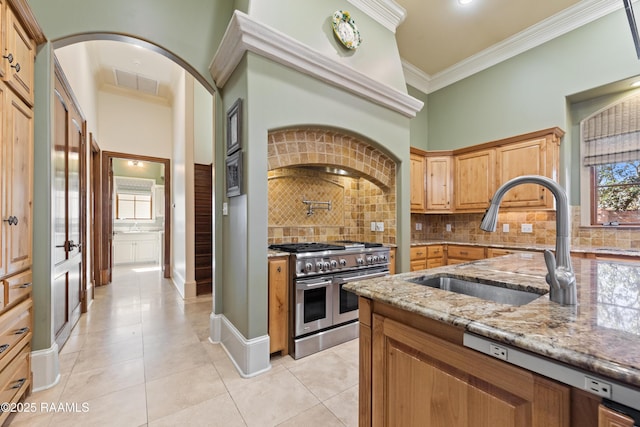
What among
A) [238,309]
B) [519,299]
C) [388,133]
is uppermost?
[388,133]

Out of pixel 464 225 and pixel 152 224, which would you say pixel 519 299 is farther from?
pixel 152 224

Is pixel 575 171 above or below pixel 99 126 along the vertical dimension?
below

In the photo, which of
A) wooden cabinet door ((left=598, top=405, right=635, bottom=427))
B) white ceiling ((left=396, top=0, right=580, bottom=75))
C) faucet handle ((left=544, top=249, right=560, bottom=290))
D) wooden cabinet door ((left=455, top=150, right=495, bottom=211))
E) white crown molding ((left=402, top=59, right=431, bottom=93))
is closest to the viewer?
wooden cabinet door ((left=598, top=405, right=635, bottom=427))

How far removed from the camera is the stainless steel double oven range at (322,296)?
2385 millimetres

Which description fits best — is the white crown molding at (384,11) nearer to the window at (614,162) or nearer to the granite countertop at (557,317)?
the window at (614,162)

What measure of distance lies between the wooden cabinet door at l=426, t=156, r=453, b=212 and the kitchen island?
330 cm

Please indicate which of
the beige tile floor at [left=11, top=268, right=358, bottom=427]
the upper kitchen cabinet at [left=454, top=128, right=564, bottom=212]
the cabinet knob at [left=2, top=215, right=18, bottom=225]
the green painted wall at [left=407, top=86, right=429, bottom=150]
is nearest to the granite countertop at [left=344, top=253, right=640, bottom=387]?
the beige tile floor at [left=11, top=268, right=358, bottom=427]

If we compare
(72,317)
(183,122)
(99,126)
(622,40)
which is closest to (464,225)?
(622,40)

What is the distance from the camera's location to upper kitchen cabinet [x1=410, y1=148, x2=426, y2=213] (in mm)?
4414

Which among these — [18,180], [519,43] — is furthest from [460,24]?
[18,180]

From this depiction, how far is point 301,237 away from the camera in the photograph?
3.31 metres

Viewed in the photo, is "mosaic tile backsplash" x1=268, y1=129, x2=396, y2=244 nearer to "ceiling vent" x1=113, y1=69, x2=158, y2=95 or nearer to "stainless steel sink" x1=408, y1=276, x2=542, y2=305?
"stainless steel sink" x1=408, y1=276, x2=542, y2=305

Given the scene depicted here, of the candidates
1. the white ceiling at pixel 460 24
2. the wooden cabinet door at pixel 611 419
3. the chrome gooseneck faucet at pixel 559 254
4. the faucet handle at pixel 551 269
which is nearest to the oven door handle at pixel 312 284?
the chrome gooseneck faucet at pixel 559 254

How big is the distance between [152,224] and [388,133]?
7737 millimetres
